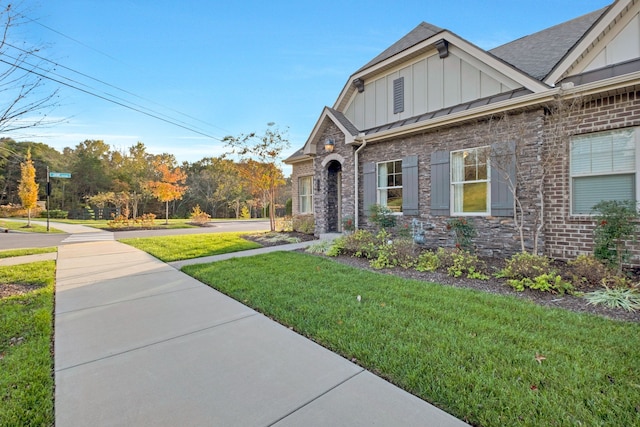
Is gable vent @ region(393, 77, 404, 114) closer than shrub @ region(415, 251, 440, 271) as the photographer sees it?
No

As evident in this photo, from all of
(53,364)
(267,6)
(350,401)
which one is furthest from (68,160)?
(350,401)

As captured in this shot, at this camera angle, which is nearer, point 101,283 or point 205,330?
point 205,330

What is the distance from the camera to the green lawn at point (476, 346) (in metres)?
1.88

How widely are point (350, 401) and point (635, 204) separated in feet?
19.6

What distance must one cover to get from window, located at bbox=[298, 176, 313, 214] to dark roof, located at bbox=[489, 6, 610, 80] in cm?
779

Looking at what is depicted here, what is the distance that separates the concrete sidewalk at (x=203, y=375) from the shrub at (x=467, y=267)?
3462 millimetres

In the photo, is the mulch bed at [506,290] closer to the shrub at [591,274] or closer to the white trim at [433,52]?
the shrub at [591,274]

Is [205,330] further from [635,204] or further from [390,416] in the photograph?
[635,204]

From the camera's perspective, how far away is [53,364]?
8.25 ft

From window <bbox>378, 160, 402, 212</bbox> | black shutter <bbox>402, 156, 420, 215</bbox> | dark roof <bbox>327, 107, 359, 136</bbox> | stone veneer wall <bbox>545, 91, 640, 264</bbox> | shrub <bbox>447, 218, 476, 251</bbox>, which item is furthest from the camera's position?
dark roof <bbox>327, 107, 359, 136</bbox>

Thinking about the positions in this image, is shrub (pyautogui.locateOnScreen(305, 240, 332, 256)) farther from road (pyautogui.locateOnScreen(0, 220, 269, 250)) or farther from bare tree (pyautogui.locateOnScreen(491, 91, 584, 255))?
road (pyautogui.locateOnScreen(0, 220, 269, 250))

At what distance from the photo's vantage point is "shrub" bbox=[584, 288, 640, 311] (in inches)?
141

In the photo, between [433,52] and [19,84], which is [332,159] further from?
[19,84]

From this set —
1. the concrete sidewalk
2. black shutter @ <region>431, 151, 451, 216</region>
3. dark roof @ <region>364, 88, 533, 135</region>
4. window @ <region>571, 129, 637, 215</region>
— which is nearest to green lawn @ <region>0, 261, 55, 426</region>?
the concrete sidewalk
